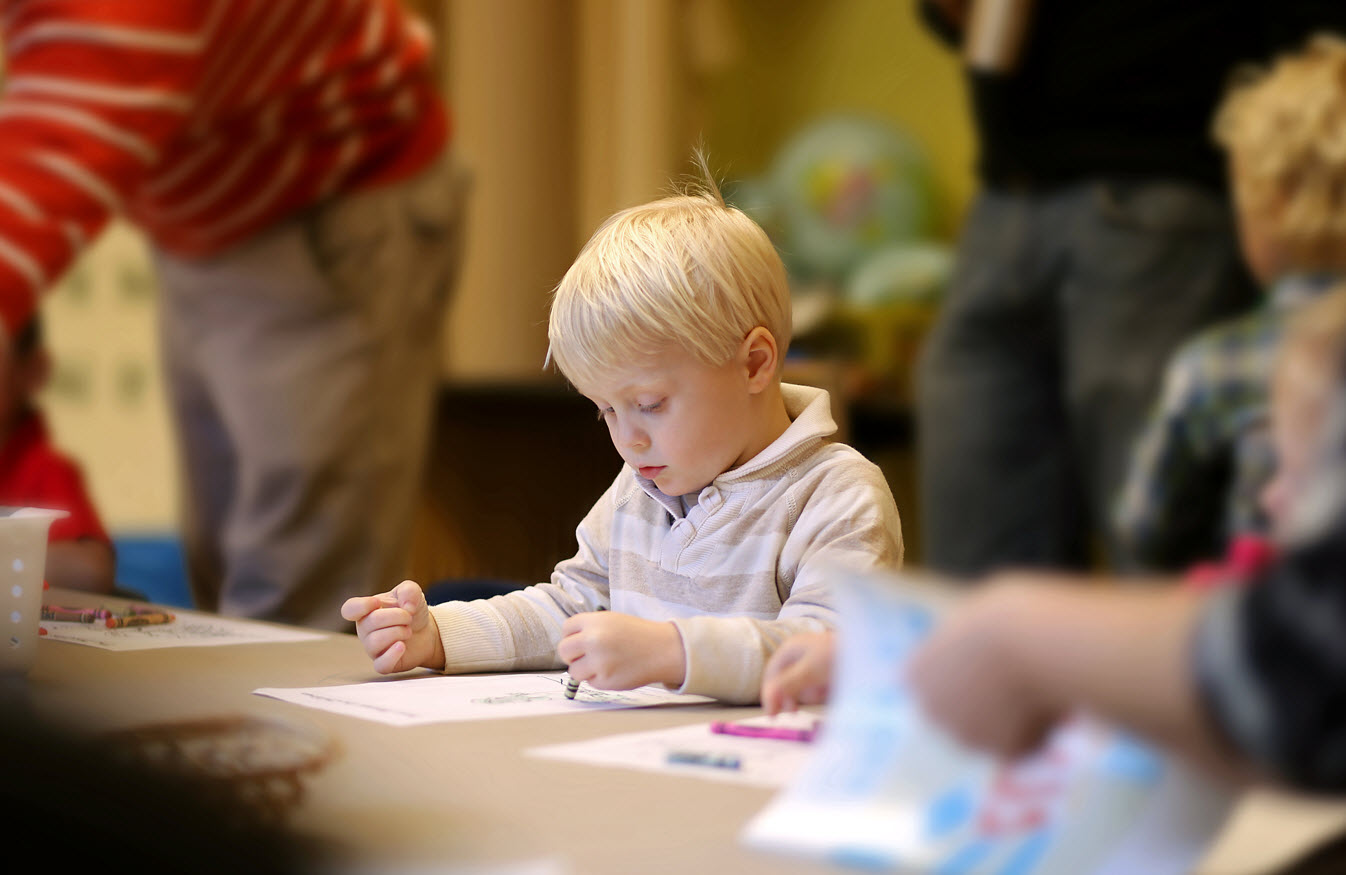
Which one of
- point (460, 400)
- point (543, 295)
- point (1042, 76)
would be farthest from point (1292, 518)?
point (460, 400)

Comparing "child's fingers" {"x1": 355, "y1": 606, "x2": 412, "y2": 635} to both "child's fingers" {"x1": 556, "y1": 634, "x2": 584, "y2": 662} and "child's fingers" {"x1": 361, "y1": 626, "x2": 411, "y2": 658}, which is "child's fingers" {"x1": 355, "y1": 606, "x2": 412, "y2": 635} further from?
"child's fingers" {"x1": 556, "y1": 634, "x2": 584, "y2": 662}

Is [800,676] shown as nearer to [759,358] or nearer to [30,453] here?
[759,358]

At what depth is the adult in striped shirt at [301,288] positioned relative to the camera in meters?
1.40

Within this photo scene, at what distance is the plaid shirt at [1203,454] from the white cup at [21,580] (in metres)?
0.49

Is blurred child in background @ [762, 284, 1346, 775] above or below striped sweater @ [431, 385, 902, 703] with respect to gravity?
above

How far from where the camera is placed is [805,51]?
3.35 m

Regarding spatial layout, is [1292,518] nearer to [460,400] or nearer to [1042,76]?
[1042,76]

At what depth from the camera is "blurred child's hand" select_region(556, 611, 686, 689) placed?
0.61 m

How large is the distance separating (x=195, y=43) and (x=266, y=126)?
181mm

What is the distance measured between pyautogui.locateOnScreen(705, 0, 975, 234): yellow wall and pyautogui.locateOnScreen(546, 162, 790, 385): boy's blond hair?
228 cm

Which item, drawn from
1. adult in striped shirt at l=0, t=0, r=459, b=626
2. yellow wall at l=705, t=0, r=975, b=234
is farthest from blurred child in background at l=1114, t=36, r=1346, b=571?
yellow wall at l=705, t=0, r=975, b=234

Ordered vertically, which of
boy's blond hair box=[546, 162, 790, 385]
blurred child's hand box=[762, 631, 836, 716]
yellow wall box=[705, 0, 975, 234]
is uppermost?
yellow wall box=[705, 0, 975, 234]

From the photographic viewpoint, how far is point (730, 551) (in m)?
0.73

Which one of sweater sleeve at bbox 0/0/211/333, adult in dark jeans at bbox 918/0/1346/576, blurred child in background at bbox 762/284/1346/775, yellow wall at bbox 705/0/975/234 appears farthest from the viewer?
yellow wall at bbox 705/0/975/234
